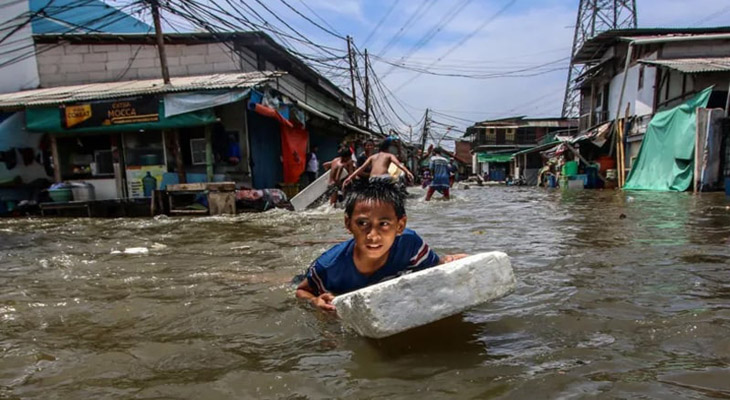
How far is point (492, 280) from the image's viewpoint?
2064 mm

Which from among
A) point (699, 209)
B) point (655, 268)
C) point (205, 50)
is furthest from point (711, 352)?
point (205, 50)

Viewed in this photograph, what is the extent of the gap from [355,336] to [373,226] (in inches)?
22.1

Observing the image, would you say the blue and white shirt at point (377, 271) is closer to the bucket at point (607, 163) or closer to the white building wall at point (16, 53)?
the white building wall at point (16, 53)

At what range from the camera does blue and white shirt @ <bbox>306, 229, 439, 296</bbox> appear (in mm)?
2387

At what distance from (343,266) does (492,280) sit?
823 millimetres

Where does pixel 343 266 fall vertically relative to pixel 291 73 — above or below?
below

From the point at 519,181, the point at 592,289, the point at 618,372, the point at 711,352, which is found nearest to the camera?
the point at 618,372

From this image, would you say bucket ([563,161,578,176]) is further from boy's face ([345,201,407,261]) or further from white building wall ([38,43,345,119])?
boy's face ([345,201,407,261])

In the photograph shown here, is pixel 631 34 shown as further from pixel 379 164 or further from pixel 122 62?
pixel 122 62

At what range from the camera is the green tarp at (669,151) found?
38.1 ft

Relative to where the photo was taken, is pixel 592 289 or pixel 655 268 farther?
pixel 655 268

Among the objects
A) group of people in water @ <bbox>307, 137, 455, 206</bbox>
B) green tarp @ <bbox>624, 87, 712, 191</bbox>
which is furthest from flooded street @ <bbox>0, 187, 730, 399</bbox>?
green tarp @ <bbox>624, 87, 712, 191</bbox>

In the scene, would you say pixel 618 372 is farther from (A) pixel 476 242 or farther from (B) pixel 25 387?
(A) pixel 476 242

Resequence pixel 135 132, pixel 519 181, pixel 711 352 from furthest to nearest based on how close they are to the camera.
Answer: pixel 519 181
pixel 135 132
pixel 711 352
